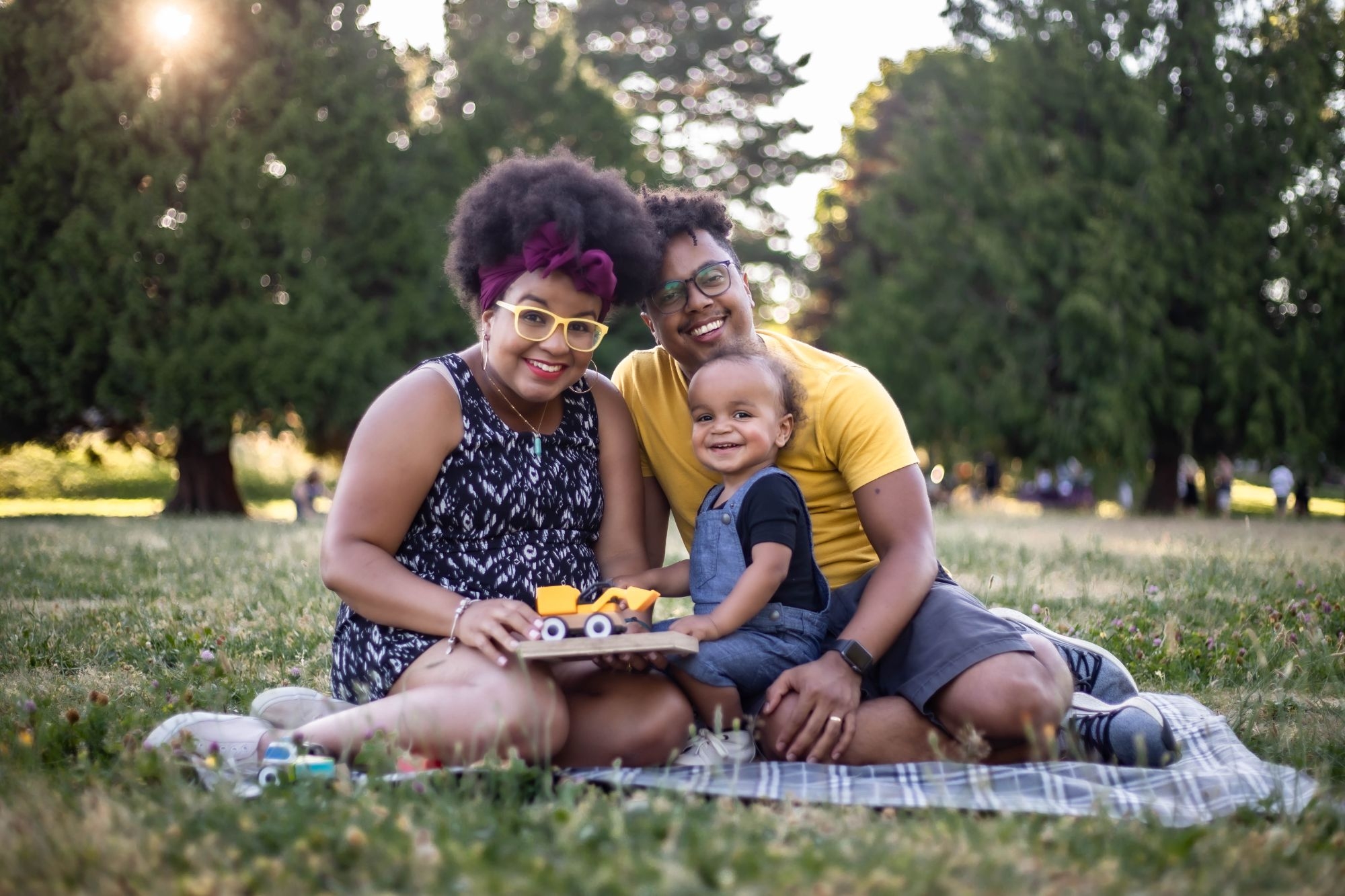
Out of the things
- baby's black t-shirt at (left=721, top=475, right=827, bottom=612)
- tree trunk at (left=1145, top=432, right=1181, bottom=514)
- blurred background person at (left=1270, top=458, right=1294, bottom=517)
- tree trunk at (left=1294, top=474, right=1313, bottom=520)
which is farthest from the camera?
blurred background person at (left=1270, top=458, right=1294, bottom=517)

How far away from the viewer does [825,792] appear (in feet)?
9.29

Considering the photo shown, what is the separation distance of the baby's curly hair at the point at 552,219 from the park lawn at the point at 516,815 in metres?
1.64

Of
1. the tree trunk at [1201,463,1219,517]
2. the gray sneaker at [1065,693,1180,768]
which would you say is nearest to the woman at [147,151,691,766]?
the gray sneaker at [1065,693,1180,768]

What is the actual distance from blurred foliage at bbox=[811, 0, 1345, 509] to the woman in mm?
16287

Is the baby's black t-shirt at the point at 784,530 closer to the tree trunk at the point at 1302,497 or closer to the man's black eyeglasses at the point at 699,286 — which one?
the man's black eyeglasses at the point at 699,286

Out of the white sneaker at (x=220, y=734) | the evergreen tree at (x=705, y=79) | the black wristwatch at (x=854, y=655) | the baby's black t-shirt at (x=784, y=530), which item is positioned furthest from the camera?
the evergreen tree at (x=705, y=79)

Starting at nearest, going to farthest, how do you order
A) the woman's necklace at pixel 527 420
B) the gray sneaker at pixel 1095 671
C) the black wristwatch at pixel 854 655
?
1. the black wristwatch at pixel 854 655
2. the woman's necklace at pixel 527 420
3. the gray sneaker at pixel 1095 671

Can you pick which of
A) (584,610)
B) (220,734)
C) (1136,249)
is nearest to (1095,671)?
(584,610)

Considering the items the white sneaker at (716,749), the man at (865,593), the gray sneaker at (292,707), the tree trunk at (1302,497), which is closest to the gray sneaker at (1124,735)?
the man at (865,593)

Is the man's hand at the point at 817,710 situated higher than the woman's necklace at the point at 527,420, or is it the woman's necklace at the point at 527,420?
the woman's necklace at the point at 527,420

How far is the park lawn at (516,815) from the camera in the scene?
2033 millimetres

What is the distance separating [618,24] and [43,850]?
30334 mm

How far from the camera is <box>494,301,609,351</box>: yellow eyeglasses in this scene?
3.46m

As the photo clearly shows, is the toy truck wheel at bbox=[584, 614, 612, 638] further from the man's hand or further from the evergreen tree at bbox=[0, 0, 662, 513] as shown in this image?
the evergreen tree at bbox=[0, 0, 662, 513]
